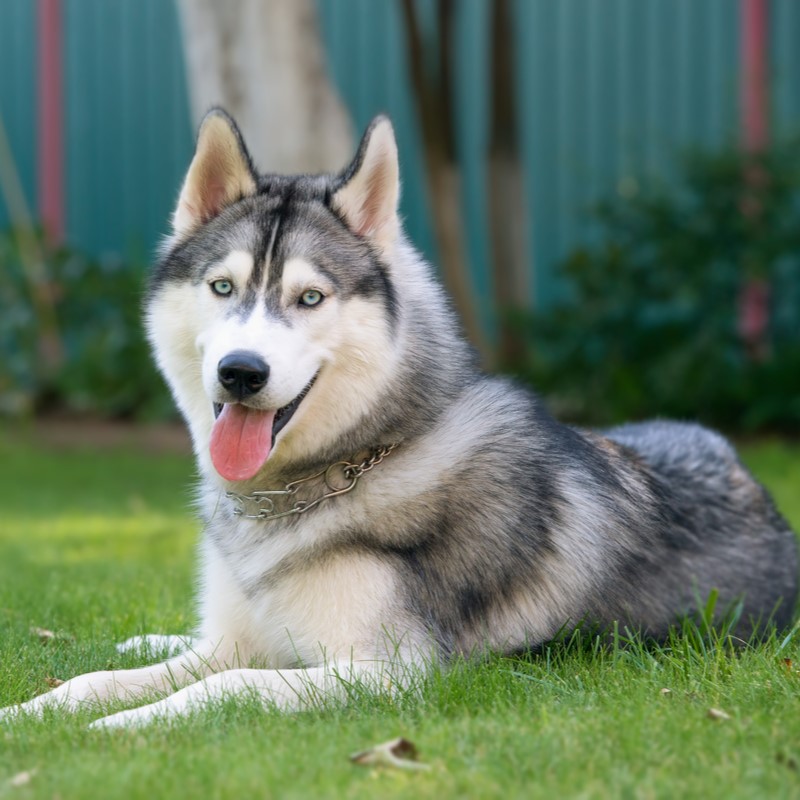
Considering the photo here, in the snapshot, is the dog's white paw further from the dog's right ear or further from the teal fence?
the teal fence

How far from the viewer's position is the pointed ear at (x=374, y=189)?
12.8 ft

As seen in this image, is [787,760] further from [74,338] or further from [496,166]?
[74,338]

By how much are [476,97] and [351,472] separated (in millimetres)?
10959

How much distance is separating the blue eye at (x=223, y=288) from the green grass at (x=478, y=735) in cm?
117

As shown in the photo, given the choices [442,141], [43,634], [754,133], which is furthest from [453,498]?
[442,141]

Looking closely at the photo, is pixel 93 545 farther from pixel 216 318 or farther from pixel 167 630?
pixel 216 318

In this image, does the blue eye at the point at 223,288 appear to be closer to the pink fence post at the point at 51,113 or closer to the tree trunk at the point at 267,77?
the tree trunk at the point at 267,77

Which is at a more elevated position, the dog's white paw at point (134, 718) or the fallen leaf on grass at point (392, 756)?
the fallen leaf on grass at point (392, 756)

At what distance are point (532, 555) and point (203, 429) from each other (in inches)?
41.6

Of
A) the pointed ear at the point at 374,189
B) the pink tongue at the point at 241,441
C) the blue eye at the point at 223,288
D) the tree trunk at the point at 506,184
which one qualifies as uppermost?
the pointed ear at the point at 374,189

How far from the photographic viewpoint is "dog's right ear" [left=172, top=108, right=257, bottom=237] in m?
3.95

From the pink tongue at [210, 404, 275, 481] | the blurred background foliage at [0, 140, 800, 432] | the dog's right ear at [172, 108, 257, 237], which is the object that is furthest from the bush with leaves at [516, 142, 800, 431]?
the pink tongue at [210, 404, 275, 481]

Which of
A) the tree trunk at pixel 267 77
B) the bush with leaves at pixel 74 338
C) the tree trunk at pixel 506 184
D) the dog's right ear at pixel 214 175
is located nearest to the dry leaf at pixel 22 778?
the dog's right ear at pixel 214 175

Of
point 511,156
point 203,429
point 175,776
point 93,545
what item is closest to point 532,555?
point 203,429
